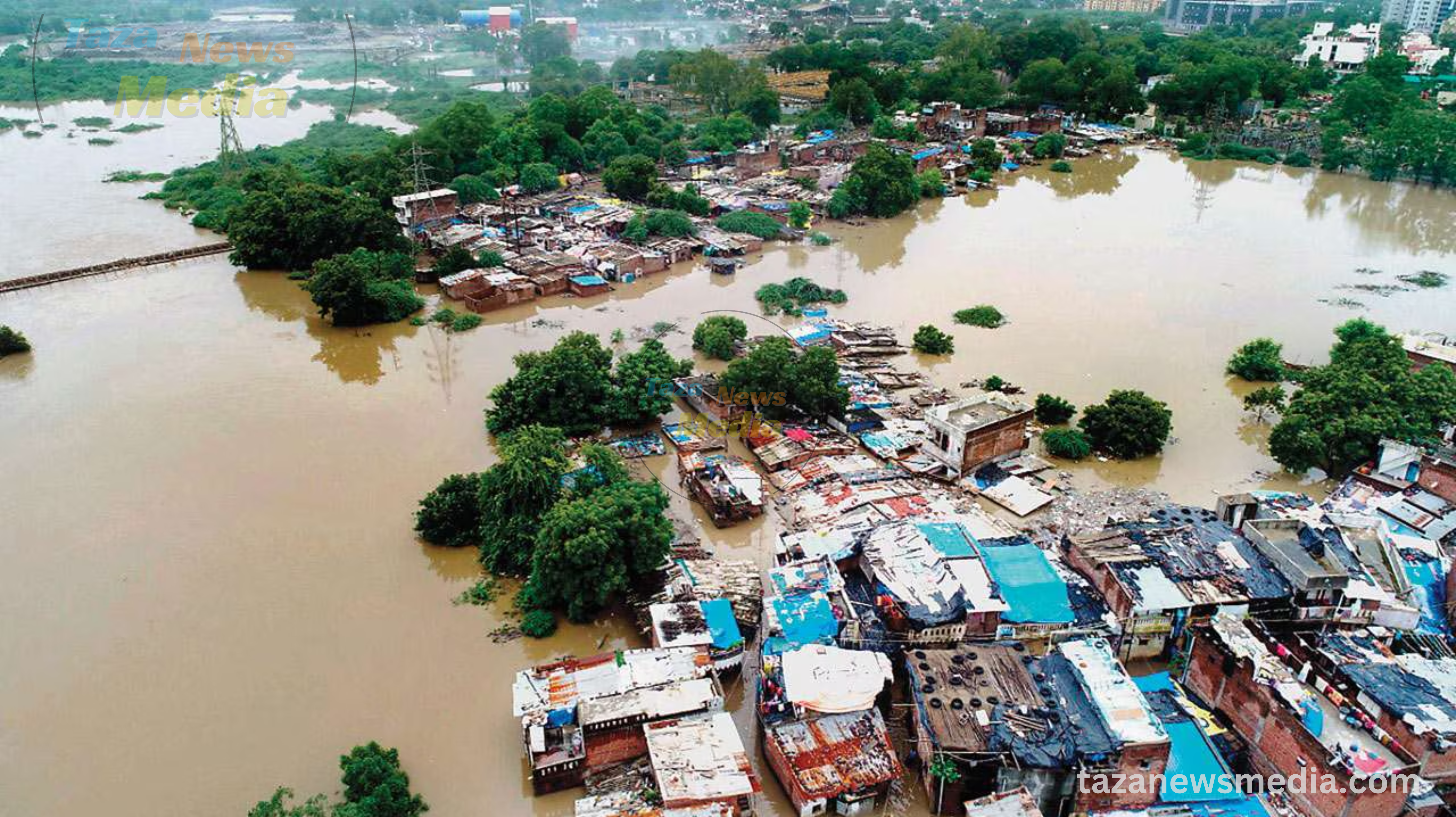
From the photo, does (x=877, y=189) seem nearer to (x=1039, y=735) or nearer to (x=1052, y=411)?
(x=1052, y=411)

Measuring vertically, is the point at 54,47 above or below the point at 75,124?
above

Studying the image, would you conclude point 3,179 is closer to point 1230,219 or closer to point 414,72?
point 414,72

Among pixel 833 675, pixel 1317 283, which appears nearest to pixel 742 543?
pixel 833 675

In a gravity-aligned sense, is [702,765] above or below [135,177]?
below

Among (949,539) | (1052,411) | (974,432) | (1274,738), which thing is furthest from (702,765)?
(1052,411)

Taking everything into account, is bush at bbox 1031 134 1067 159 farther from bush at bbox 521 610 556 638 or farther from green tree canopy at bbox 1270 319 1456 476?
bush at bbox 521 610 556 638

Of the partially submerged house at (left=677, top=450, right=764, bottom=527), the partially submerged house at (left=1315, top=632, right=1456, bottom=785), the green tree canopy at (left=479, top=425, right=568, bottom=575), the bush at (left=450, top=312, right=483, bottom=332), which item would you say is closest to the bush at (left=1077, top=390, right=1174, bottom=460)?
the partially submerged house at (left=1315, top=632, right=1456, bottom=785)
